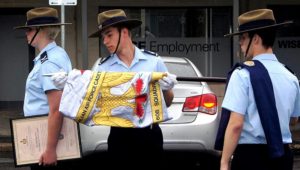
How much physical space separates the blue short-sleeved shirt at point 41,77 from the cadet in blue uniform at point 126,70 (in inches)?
10.5

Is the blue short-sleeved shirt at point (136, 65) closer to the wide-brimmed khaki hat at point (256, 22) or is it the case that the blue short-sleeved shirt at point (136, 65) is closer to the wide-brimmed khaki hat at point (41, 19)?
the wide-brimmed khaki hat at point (41, 19)

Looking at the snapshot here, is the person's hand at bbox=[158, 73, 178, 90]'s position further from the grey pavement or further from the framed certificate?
the grey pavement

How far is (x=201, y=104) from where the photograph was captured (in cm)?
667

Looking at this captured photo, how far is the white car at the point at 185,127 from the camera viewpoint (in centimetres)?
657

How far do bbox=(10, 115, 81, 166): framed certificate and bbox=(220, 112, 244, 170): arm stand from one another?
3.18 ft

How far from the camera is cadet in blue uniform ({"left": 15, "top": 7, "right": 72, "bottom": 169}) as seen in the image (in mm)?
3699

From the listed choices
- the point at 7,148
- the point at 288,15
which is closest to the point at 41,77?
the point at 7,148

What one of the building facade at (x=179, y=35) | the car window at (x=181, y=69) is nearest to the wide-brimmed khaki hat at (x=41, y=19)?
the car window at (x=181, y=69)

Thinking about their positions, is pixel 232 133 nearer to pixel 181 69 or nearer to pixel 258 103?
pixel 258 103

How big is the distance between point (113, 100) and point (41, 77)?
0.50m

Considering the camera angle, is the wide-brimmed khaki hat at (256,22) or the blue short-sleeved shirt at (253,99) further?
the wide-brimmed khaki hat at (256,22)

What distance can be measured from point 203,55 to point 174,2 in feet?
4.81

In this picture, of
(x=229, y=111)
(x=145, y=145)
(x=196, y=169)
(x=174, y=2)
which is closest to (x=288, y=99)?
(x=229, y=111)

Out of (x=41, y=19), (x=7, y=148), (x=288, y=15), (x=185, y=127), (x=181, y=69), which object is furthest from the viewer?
(x=288, y=15)
